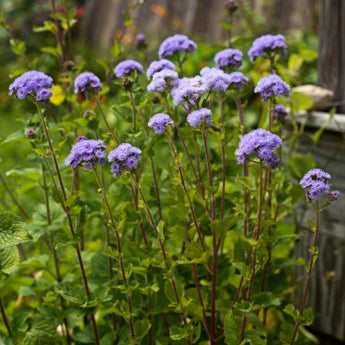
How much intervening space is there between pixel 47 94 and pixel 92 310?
68 centimetres

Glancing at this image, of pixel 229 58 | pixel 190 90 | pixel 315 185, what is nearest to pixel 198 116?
pixel 190 90

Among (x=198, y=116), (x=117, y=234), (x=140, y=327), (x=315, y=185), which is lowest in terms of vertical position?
(x=140, y=327)

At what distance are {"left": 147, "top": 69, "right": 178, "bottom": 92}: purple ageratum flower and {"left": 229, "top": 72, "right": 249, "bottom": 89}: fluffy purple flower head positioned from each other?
0.20 metres

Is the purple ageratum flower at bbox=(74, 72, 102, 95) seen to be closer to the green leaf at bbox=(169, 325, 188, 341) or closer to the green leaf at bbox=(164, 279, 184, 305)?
the green leaf at bbox=(164, 279, 184, 305)

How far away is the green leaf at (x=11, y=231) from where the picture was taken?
1460 mm

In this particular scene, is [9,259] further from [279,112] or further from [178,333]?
[279,112]

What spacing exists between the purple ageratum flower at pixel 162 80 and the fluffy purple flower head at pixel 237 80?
205 mm

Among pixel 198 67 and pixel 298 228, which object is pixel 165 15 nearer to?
pixel 198 67

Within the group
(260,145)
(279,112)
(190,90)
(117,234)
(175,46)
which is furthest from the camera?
(279,112)

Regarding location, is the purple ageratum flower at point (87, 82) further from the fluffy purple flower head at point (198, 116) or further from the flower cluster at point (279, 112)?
the flower cluster at point (279, 112)

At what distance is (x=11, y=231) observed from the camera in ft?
4.93

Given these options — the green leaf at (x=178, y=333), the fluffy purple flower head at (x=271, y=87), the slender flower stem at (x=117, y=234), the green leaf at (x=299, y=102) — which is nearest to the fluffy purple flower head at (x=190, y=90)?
the fluffy purple flower head at (x=271, y=87)

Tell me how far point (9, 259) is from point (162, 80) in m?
0.70

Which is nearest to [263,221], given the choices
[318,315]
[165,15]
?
[318,315]
